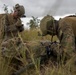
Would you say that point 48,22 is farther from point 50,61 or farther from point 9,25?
point 9,25

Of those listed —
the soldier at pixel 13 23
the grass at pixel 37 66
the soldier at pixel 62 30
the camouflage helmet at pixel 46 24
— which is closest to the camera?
the grass at pixel 37 66

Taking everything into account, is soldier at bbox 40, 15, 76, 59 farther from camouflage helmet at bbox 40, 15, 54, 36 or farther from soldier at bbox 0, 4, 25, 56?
soldier at bbox 0, 4, 25, 56

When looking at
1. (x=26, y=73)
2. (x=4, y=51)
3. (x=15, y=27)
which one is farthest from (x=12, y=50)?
(x=15, y=27)

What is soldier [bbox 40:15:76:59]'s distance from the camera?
4.00 meters

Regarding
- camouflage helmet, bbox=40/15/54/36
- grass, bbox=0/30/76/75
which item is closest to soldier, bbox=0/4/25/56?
camouflage helmet, bbox=40/15/54/36

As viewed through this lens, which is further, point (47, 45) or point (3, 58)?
point (47, 45)

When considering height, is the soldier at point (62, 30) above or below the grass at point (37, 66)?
above

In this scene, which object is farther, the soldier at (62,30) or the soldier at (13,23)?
the soldier at (13,23)

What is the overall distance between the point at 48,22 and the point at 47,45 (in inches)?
14.1

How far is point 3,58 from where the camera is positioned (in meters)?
4.13

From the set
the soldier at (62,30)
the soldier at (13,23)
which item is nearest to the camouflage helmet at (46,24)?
the soldier at (62,30)

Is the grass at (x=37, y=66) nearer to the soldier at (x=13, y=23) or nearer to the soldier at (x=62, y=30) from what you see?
the soldier at (x=62, y=30)

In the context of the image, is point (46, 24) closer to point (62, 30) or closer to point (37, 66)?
point (62, 30)

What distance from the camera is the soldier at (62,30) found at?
13.1 feet
